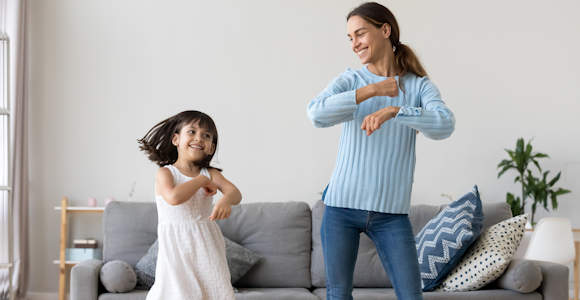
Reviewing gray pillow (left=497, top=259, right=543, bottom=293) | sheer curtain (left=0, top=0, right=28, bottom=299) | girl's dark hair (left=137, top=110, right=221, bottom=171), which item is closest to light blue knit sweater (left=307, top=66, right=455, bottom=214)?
girl's dark hair (left=137, top=110, right=221, bottom=171)

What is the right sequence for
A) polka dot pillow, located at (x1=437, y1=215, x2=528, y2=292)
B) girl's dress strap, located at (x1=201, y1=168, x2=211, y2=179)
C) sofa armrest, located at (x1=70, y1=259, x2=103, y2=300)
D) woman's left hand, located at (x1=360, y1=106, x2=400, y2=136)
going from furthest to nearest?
polka dot pillow, located at (x1=437, y1=215, x2=528, y2=292) → sofa armrest, located at (x1=70, y1=259, x2=103, y2=300) → girl's dress strap, located at (x1=201, y1=168, x2=211, y2=179) → woman's left hand, located at (x1=360, y1=106, x2=400, y2=136)

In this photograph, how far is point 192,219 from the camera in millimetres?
1991

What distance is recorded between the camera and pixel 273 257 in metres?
3.28

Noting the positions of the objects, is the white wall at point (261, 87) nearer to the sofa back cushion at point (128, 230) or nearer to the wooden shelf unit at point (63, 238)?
the wooden shelf unit at point (63, 238)

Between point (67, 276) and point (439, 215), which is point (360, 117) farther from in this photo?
point (67, 276)

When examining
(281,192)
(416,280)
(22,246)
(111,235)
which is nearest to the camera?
(416,280)

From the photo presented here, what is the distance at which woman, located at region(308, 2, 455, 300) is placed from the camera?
176 cm

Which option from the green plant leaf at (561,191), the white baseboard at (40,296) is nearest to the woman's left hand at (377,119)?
the green plant leaf at (561,191)

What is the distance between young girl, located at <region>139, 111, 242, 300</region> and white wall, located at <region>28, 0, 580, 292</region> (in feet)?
8.51

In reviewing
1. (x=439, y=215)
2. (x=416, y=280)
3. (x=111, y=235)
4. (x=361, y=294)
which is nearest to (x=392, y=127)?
(x=416, y=280)

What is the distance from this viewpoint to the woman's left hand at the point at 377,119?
5.46ft

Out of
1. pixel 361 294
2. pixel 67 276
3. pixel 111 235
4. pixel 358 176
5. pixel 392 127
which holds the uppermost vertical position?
pixel 392 127

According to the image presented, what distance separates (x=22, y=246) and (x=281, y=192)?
73.9 inches

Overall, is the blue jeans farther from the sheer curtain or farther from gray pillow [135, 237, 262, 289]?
the sheer curtain
